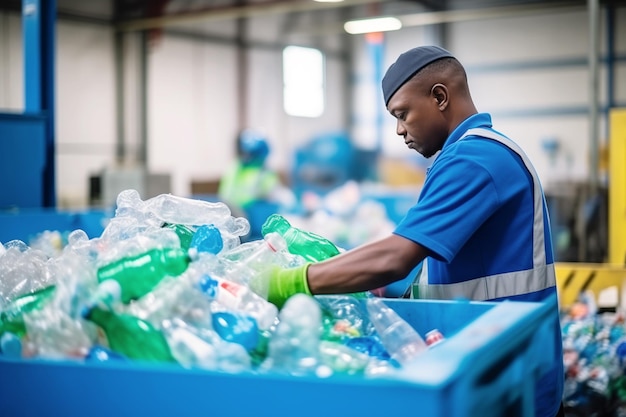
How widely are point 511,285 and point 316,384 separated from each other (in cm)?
93

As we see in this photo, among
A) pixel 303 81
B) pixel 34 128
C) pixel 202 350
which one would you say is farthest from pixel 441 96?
pixel 303 81

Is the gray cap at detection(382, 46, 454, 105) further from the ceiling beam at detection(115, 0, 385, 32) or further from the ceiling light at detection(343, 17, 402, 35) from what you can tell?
the ceiling light at detection(343, 17, 402, 35)

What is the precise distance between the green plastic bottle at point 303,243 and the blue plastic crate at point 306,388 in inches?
28.3

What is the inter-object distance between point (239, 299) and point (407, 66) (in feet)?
2.62

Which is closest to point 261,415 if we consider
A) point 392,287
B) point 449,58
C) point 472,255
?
point 472,255

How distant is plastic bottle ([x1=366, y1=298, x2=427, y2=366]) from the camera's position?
1.75 metres

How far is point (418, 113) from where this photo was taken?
7.13 feet

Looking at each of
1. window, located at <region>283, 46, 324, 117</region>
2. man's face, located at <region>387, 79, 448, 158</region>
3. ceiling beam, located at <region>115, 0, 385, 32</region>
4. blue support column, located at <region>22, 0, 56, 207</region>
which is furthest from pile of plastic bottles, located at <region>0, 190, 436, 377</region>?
window, located at <region>283, 46, 324, 117</region>

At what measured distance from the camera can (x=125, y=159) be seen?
580 inches

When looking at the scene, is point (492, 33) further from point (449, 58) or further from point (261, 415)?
point (261, 415)

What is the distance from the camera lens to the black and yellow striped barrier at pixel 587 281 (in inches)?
172

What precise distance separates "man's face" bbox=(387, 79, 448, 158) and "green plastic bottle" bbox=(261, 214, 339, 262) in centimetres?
37

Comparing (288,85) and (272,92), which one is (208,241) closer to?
(272,92)

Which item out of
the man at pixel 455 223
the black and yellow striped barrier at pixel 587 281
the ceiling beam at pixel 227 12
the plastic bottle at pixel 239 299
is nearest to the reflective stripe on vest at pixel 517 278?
the man at pixel 455 223
